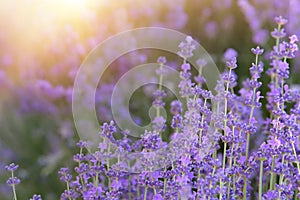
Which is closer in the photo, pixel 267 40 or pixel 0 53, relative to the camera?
pixel 267 40

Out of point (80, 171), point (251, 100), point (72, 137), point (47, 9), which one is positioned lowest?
point (80, 171)

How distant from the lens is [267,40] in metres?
3.10

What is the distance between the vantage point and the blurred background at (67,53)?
9.40 ft

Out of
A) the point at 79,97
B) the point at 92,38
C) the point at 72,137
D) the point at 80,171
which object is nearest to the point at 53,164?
the point at 72,137

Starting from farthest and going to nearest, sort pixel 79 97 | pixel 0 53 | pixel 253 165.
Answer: pixel 0 53 → pixel 79 97 → pixel 253 165

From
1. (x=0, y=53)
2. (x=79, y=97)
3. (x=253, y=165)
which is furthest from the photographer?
(x=0, y=53)

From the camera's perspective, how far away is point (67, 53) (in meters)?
2.97

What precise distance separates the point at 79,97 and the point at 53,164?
0.34 meters

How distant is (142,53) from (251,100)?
1376 mm

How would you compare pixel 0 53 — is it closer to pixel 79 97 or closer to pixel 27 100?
pixel 27 100

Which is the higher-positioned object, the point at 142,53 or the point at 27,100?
the point at 142,53

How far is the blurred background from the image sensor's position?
9.40ft

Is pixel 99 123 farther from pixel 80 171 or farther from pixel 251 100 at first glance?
pixel 251 100

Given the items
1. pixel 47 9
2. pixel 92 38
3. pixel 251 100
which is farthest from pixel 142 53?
pixel 251 100
